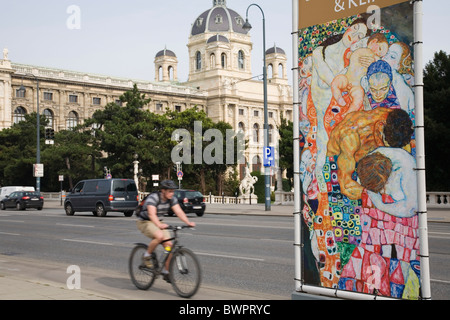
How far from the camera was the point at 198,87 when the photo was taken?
417 ft

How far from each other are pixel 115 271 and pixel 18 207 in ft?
108

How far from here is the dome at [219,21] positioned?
13312 centimetres

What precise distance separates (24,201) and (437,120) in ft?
92.0

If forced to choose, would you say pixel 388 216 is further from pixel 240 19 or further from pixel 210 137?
pixel 240 19

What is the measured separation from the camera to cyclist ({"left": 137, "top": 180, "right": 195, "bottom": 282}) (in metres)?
8.29

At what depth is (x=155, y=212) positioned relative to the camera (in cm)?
834

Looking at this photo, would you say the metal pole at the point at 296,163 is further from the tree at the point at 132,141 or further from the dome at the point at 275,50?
the dome at the point at 275,50

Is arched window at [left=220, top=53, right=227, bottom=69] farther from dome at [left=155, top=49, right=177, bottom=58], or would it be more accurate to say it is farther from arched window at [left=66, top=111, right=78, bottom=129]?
arched window at [left=66, top=111, right=78, bottom=129]

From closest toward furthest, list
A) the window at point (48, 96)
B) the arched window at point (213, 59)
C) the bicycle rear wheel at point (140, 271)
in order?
1. the bicycle rear wheel at point (140, 271)
2. the window at point (48, 96)
3. the arched window at point (213, 59)

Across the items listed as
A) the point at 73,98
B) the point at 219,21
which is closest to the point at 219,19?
the point at 219,21

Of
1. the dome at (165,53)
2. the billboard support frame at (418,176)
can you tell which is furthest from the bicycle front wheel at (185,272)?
the dome at (165,53)

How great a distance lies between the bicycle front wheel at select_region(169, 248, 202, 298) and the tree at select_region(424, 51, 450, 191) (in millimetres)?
28615

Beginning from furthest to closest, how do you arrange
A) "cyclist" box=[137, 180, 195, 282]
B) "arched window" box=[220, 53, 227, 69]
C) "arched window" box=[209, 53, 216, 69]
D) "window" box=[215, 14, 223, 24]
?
1. "window" box=[215, 14, 223, 24]
2. "arched window" box=[220, 53, 227, 69]
3. "arched window" box=[209, 53, 216, 69]
4. "cyclist" box=[137, 180, 195, 282]

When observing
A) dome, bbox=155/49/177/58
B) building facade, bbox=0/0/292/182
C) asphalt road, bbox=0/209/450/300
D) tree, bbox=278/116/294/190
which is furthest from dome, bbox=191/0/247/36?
asphalt road, bbox=0/209/450/300
